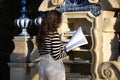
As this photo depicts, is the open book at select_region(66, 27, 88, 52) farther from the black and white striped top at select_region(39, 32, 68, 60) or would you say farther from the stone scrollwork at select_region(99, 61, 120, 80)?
the stone scrollwork at select_region(99, 61, 120, 80)

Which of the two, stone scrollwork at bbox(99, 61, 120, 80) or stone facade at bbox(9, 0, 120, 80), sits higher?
stone facade at bbox(9, 0, 120, 80)

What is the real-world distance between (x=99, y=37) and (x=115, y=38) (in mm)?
387

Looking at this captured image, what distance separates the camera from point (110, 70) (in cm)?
743


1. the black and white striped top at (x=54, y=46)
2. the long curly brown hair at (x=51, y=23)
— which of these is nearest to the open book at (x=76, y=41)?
the black and white striped top at (x=54, y=46)

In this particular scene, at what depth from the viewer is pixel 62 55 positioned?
6.23 m

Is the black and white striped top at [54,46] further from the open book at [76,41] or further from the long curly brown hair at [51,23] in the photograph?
the open book at [76,41]

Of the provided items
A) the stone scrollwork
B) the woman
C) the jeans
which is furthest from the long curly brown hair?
the stone scrollwork

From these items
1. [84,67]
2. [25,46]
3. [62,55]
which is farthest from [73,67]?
[62,55]

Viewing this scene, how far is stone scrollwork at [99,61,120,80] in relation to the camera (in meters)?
7.37

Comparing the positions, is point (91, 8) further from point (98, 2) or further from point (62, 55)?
point (62, 55)

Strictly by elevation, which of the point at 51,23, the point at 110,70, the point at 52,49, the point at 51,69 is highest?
the point at 51,23

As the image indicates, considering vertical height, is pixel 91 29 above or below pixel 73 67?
above

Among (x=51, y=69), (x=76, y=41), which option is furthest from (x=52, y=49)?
(x=76, y=41)

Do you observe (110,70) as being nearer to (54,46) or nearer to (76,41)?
(76,41)
